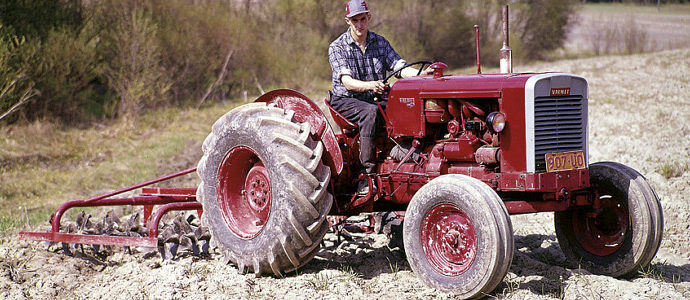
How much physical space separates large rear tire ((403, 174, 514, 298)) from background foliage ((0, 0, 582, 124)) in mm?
9228

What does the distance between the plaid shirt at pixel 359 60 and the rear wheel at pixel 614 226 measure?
1962mm

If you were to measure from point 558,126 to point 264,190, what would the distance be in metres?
2.44

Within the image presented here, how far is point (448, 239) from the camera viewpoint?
525 cm

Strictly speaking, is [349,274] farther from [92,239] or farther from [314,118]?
[92,239]

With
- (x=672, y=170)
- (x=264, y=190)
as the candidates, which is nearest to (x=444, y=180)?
(x=264, y=190)

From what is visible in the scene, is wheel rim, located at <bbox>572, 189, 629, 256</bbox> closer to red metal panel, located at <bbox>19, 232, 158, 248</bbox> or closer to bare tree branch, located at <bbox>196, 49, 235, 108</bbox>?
red metal panel, located at <bbox>19, 232, 158, 248</bbox>

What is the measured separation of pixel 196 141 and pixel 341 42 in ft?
26.7

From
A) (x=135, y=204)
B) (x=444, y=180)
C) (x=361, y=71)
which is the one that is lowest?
(x=135, y=204)

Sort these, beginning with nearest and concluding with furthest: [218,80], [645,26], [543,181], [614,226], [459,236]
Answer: [459,236] < [543,181] < [614,226] < [218,80] < [645,26]

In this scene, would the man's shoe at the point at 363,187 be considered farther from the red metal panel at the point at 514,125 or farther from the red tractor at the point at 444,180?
the red metal panel at the point at 514,125

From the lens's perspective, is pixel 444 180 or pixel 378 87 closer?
pixel 444 180

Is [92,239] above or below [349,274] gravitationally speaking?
above

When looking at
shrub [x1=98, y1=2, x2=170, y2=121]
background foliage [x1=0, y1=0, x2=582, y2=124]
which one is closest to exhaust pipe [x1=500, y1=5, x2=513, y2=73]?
background foliage [x1=0, y1=0, x2=582, y2=124]

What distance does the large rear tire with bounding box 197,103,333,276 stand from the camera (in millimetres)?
5652
